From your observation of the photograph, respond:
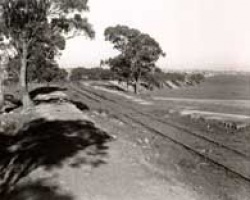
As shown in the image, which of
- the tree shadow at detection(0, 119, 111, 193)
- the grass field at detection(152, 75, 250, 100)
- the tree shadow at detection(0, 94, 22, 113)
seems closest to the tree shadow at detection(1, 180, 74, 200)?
the tree shadow at detection(0, 119, 111, 193)

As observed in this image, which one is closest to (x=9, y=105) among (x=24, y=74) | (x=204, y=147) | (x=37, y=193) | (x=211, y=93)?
(x=24, y=74)

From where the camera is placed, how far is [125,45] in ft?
214

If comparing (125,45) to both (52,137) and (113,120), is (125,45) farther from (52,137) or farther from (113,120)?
(52,137)

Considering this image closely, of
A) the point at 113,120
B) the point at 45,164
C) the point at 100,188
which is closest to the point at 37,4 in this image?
the point at 113,120

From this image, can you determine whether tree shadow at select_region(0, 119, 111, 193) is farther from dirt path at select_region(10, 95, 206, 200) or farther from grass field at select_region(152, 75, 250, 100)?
grass field at select_region(152, 75, 250, 100)

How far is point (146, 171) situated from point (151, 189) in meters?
1.92

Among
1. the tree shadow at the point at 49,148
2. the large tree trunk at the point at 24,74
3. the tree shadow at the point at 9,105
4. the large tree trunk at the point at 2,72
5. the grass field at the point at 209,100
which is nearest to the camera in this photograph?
the tree shadow at the point at 49,148

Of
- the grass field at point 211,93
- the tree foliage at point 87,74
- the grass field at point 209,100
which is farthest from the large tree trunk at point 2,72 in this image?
the tree foliage at point 87,74

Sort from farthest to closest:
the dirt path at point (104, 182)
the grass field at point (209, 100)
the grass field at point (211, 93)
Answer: the grass field at point (211, 93), the grass field at point (209, 100), the dirt path at point (104, 182)

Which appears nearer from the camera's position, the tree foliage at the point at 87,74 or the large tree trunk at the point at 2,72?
the large tree trunk at the point at 2,72

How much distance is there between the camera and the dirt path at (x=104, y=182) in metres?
10.1

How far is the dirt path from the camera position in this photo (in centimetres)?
1012

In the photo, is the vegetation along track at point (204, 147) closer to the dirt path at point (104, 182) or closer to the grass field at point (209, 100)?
the dirt path at point (104, 182)

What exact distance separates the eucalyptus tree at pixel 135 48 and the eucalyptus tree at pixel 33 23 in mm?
31395
